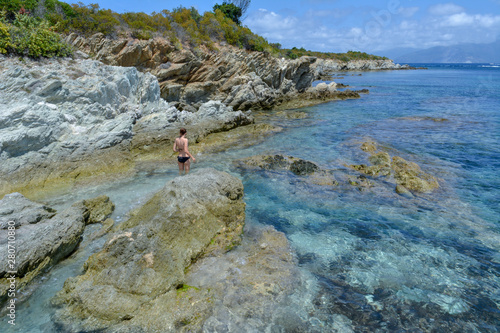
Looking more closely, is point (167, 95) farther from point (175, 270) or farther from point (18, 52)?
point (175, 270)

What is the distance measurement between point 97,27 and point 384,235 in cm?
2466

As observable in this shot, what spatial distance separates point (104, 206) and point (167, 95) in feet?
56.1

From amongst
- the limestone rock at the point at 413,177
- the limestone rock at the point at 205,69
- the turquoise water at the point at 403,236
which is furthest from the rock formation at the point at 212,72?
the limestone rock at the point at 413,177

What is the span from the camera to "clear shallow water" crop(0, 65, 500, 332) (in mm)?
5770

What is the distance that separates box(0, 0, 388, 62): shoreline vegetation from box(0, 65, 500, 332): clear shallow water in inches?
425

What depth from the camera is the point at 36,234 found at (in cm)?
694

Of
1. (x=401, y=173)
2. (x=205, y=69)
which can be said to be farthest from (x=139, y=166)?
(x=205, y=69)

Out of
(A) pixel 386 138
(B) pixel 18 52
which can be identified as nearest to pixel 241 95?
(A) pixel 386 138

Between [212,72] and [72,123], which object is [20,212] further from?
[212,72]

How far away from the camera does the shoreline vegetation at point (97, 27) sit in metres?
16.3

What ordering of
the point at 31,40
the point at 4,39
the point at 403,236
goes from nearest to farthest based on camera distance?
the point at 403,236 < the point at 4,39 < the point at 31,40

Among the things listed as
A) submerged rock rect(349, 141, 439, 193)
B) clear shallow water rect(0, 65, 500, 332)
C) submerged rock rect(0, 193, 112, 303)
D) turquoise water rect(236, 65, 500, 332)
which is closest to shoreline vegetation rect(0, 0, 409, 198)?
clear shallow water rect(0, 65, 500, 332)

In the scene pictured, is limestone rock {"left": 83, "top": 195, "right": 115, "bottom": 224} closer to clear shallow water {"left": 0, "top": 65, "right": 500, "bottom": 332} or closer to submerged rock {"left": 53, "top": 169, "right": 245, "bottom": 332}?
clear shallow water {"left": 0, "top": 65, "right": 500, "bottom": 332}

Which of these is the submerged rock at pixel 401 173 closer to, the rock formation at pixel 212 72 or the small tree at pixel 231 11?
the rock formation at pixel 212 72
